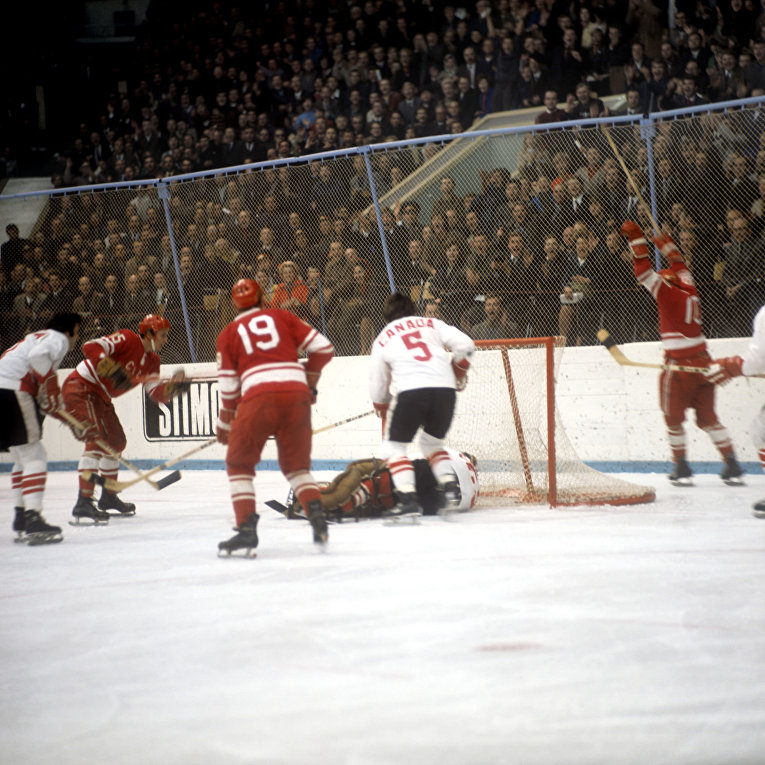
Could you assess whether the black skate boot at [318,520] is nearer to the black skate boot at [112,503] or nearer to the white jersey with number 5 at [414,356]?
the white jersey with number 5 at [414,356]

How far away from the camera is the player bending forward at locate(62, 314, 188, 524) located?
6.05 m

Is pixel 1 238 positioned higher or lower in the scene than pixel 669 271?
higher

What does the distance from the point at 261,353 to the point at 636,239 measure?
3170 millimetres

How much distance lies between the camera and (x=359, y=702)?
230 centimetres

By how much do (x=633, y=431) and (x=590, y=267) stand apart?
4.45 feet

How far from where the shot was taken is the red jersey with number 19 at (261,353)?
4.41 meters

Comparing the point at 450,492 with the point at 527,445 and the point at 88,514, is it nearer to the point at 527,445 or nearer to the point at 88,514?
the point at 527,445

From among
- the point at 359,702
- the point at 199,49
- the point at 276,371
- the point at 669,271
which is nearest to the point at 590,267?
the point at 669,271

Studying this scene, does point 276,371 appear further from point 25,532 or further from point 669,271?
point 669,271

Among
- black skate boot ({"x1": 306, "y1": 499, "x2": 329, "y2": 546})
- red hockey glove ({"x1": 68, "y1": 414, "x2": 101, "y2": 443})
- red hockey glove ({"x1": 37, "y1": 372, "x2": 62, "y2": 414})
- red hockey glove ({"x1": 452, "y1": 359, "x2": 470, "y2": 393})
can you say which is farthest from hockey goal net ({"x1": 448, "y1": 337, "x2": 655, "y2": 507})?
red hockey glove ({"x1": 37, "y1": 372, "x2": 62, "y2": 414})

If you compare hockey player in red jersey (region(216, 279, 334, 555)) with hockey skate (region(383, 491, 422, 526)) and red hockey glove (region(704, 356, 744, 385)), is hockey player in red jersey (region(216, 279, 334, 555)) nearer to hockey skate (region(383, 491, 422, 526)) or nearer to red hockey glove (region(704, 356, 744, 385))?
hockey skate (region(383, 491, 422, 526))

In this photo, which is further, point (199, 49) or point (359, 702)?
point (199, 49)

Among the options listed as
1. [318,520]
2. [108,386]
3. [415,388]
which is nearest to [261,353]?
[318,520]

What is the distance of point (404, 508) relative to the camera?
17.3 ft
